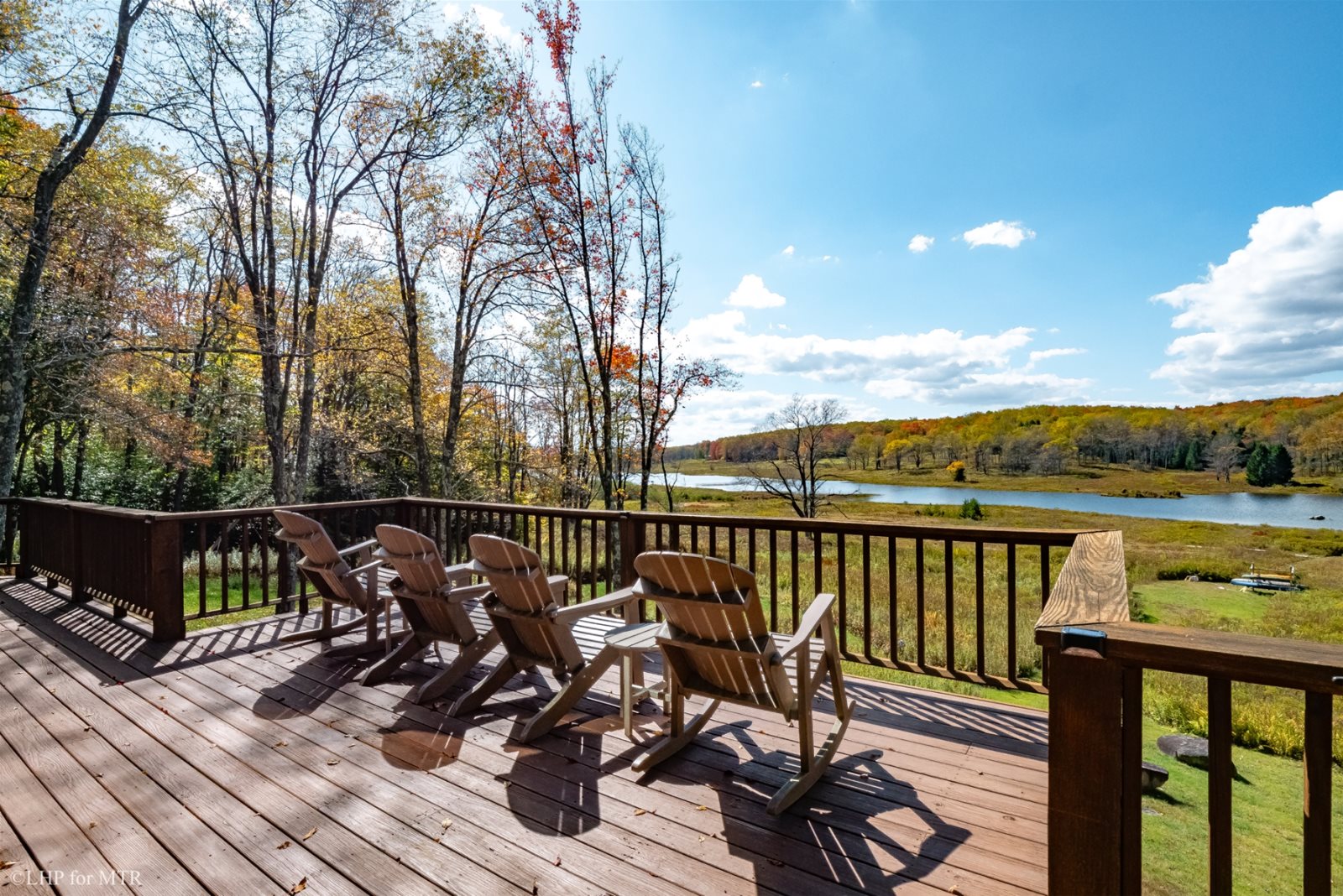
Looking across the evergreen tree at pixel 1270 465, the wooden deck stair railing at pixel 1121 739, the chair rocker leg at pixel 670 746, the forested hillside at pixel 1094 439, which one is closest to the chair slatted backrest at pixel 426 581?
the chair rocker leg at pixel 670 746

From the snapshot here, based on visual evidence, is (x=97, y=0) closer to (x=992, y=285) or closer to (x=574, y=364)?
(x=574, y=364)

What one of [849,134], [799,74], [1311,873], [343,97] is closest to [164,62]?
[343,97]

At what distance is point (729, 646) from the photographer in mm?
2207

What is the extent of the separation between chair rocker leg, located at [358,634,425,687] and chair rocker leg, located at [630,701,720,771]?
173cm

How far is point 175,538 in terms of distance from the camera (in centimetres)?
430

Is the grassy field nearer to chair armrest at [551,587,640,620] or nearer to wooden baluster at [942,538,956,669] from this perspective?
wooden baluster at [942,538,956,669]

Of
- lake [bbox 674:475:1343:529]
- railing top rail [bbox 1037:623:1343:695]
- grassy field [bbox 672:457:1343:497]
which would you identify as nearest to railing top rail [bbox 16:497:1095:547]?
railing top rail [bbox 1037:623:1343:695]

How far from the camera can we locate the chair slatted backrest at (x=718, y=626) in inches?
84.8

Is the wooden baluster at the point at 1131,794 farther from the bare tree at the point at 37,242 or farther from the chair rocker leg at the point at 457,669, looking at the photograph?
the bare tree at the point at 37,242

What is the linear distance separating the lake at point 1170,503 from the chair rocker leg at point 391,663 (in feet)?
67.6

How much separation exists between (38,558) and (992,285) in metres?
18.1

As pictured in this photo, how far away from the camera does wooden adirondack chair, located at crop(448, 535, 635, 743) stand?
281cm

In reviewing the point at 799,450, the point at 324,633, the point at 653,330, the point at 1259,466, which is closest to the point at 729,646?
the point at 324,633

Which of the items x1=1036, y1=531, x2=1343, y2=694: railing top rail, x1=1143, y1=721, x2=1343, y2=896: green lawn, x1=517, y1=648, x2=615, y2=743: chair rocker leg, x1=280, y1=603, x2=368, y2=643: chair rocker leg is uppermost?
x1=1036, y1=531, x2=1343, y2=694: railing top rail
